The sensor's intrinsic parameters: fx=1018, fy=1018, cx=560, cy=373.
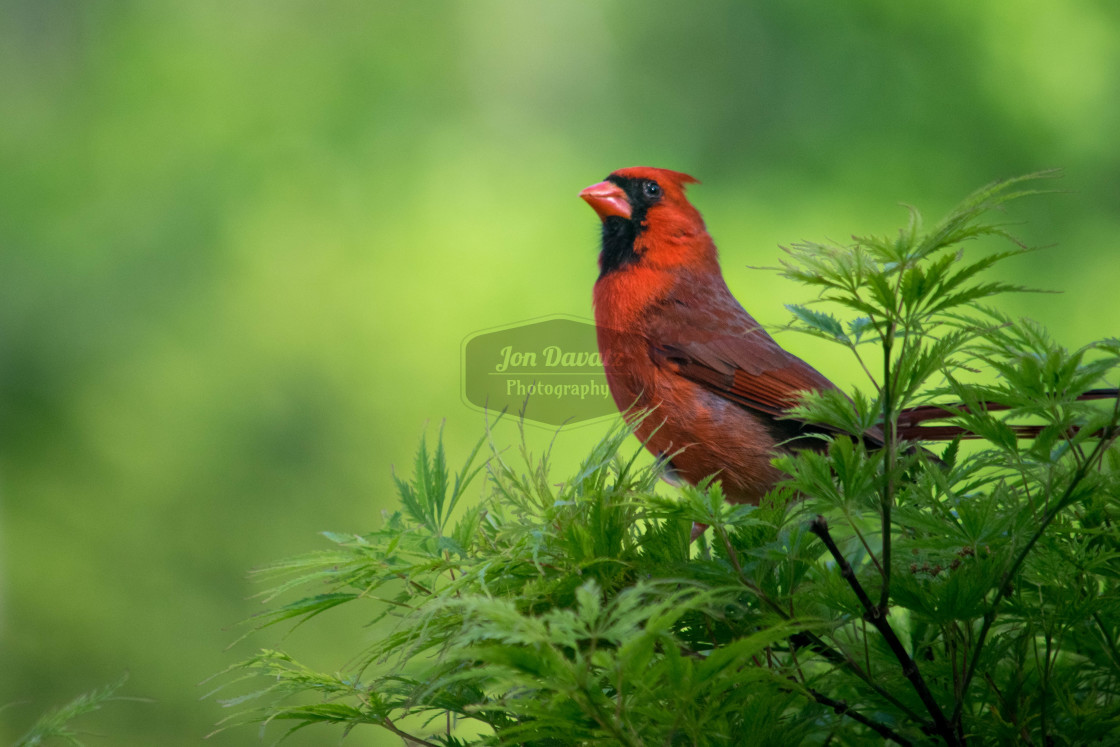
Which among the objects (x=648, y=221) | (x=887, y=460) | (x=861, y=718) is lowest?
(x=861, y=718)

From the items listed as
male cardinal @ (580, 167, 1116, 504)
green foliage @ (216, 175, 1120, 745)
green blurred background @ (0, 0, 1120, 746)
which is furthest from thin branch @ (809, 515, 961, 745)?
green blurred background @ (0, 0, 1120, 746)

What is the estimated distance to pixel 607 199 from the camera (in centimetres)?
109

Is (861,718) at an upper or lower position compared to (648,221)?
lower

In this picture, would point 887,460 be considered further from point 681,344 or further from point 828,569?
point 681,344

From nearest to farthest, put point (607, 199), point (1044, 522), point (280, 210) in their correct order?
1. point (1044, 522)
2. point (607, 199)
3. point (280, 210)

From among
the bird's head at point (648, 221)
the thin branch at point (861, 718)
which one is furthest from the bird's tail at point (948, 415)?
the bird's head at point (648, 221)

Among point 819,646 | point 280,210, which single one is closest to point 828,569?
point 819,646

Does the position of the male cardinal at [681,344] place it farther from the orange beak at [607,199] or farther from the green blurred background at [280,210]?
the green blurred background at [280,210]

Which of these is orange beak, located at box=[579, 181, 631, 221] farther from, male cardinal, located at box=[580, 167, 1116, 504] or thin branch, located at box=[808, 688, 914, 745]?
thin branch, located at box=[808, 688, 914, 745]

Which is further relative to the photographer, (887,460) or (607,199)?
(607,199)

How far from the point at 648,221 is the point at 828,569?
697 millimetres

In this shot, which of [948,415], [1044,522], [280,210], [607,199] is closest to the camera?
[1044,522]

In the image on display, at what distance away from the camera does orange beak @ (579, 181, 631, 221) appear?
1077mm

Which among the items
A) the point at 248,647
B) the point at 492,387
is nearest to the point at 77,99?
the point at 248,647
